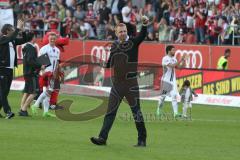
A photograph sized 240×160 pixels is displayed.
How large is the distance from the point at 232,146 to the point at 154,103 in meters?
12.8

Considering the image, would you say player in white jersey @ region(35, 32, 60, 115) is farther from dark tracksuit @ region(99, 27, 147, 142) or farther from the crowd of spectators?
the crowd of spectators

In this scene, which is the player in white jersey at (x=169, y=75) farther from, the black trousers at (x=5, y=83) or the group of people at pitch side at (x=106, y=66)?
the black trousers at (x=5, y=83)

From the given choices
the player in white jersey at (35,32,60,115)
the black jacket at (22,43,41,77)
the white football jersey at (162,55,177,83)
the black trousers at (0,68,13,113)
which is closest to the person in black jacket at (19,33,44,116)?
the black jacket at (22,43,41,77)

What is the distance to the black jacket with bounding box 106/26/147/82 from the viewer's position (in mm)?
15266

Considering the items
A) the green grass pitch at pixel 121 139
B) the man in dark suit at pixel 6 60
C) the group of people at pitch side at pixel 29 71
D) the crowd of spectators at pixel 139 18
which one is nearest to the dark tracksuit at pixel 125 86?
the green grass pitch at pixel 121 139

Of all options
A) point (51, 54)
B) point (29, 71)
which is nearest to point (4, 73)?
point (29, 71)

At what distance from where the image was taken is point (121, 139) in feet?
55.2

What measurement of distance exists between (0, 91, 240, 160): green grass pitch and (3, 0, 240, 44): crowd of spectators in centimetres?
1106

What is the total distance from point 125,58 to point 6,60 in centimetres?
657

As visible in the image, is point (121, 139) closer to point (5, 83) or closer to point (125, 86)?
point (125, 86)

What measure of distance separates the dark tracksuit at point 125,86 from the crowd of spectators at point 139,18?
61.9 ft

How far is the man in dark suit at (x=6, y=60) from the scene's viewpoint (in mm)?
20812

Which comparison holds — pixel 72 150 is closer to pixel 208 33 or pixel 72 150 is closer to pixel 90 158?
pixel 90 158

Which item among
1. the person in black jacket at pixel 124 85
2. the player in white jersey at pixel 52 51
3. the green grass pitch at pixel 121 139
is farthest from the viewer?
the player in white jersey at pixel 52 51
